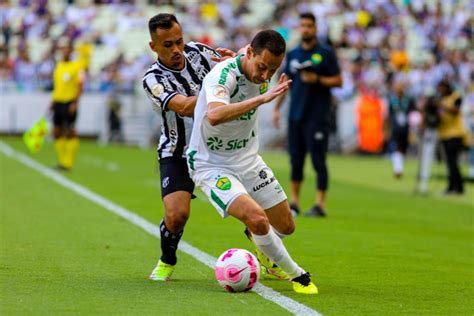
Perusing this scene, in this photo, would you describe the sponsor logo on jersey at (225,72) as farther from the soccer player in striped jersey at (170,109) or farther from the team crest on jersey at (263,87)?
the soccer player in striped jersey at (170,109)

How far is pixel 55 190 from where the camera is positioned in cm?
1767

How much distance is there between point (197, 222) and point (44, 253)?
11.7 feet

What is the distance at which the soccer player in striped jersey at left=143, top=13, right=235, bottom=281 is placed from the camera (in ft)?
28.3

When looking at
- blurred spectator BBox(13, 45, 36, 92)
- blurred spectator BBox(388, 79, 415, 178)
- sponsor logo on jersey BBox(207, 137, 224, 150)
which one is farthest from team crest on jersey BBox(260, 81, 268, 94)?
blurred spectator BBox(13, 45, 36, 92)

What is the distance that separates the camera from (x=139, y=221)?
13383mm

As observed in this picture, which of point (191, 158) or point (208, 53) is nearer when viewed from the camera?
point (191, 158)

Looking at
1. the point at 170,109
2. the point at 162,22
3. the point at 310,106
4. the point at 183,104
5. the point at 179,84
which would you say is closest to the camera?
the point at 183,104

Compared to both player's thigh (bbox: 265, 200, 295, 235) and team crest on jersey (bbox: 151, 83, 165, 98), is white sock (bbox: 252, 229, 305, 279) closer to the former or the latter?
player's thigh (bbox: 265, 200, 295, 235)

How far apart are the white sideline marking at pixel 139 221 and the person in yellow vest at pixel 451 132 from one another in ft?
23.1

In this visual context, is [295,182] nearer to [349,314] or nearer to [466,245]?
[466,245]

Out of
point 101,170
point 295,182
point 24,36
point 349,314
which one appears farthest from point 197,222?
point 24,36

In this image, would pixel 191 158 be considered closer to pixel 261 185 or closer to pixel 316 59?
pixel 261 185

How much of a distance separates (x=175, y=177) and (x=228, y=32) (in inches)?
1248

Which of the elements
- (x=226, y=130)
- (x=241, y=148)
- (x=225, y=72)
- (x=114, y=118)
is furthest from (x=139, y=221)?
(x=114, y=118)
